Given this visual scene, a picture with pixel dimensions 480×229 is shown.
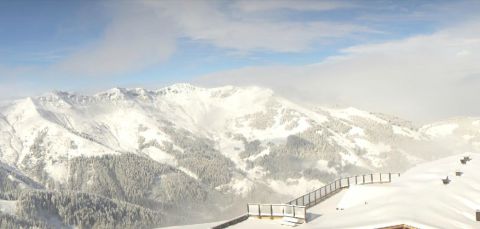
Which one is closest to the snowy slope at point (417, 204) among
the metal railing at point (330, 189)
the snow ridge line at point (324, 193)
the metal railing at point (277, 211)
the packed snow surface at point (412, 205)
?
the packed snow surface at point (412, 205)

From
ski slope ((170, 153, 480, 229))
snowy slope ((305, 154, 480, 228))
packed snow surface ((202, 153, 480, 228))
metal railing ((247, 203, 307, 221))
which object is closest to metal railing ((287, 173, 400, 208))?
ski slope ((170, 153, 480, 229))

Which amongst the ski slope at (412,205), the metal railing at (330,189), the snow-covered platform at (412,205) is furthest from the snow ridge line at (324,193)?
the snow-covered platform at (412,205)

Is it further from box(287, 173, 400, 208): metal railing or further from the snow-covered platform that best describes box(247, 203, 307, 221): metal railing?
box(287, 173, 400, 208): metal railing

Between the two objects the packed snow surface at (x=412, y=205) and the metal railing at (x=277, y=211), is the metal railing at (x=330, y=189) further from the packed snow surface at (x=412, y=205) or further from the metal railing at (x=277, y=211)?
the metal railing at (x=277, y=211)

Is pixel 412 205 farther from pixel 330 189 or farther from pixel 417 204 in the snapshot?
pixel 330 189

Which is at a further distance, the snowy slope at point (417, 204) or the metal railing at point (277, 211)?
the metal railing at point (277, 211)

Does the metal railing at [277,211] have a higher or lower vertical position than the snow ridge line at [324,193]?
lower

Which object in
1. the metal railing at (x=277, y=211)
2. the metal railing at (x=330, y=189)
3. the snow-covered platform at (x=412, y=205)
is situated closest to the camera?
the snow-covered platform at (x=412, y=205)

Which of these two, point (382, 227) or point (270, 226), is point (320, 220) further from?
point (382, 227)

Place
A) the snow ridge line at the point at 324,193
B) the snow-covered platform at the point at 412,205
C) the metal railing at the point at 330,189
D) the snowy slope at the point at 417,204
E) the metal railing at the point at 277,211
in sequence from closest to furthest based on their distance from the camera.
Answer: the snowy slope at the point at 417,204
the snow-covered platform at the point at 412,205
the metal railing at the point at 277,211
the snow ridge line at the point at 324,193
the metal railing at the point at 330,189

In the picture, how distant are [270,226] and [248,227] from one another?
214 cm

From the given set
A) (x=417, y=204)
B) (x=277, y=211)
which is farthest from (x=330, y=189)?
(x=417, y=204)

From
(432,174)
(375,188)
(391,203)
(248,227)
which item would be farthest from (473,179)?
(248,227)

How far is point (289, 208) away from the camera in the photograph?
4991 centimetres
